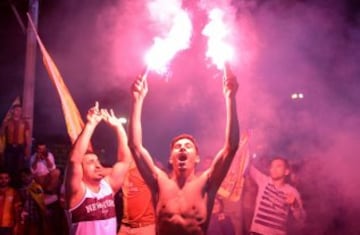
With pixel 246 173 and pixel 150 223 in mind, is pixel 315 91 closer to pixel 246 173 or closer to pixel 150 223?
pixel 246 173

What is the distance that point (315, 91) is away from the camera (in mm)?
9109

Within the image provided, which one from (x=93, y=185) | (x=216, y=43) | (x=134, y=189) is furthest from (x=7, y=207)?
(x=216, y=43)

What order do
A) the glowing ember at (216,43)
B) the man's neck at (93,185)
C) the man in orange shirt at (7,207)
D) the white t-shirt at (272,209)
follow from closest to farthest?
→ the glowing ember at (216,43) < the man's neck at (93,185) < the white t-shirt at (272,209) < the man in orange shirt at (7,207)

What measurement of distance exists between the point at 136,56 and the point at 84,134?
389 cm

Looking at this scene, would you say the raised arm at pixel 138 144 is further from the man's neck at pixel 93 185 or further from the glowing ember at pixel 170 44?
the man's neck at pixel 93 185

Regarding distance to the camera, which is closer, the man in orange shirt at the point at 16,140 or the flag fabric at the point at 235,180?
the flag fabric at the point at 235,180

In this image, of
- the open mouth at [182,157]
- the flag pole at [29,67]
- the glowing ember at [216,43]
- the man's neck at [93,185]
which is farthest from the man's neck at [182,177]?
the flag pole at [29,67]

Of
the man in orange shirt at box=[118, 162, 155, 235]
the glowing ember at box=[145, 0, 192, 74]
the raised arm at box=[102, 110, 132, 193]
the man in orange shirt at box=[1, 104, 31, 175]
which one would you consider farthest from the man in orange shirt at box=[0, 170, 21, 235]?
the glowing ember at box=[145, 0, 192, 74]

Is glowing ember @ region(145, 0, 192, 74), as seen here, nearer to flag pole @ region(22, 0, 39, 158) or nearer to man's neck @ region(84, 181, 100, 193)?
man's neck @ region(84, 181, 100, 193)

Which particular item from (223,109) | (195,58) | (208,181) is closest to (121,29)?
(195,58)

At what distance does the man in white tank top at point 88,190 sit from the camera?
18.2 ft

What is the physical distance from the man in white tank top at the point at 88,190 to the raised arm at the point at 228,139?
139cm

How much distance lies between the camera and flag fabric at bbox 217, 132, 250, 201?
747 cm

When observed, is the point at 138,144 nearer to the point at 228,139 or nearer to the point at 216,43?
the point at 228,139
